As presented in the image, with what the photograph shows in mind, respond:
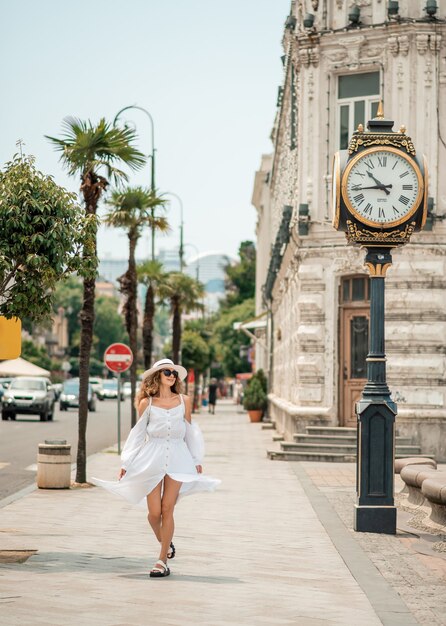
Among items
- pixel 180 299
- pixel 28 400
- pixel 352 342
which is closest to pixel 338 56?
pixel 352 342

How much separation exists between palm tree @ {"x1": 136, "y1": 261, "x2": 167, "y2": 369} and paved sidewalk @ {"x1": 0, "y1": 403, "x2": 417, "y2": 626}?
26.0 meters

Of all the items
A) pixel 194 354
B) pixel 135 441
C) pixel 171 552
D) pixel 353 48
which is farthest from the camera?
pixel 194 354

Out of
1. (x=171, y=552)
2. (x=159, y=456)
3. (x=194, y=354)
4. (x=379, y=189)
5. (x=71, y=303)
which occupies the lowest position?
(x=171, y=552)

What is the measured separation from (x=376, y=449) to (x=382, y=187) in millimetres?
2954

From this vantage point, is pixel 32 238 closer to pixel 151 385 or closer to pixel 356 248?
pixel 151 385

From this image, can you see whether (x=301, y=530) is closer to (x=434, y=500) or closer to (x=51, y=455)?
(x=434, y=500)

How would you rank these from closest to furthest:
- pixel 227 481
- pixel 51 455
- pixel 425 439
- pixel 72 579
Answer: pixel 72 579
pixel 51 455
pixel 227 481
pixel 425 439

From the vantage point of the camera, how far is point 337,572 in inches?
431

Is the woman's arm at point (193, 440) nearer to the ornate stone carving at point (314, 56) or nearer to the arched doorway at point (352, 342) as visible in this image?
the arched doorway at point (352, 342)

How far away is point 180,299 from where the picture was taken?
183 ft

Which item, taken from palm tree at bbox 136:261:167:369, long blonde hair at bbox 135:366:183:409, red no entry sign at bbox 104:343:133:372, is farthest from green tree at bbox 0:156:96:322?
palm tree at bbox 136:261:167:369

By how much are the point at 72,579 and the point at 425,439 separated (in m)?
17.1

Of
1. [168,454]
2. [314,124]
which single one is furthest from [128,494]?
[314,124]

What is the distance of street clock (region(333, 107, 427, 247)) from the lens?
14.4 metres
